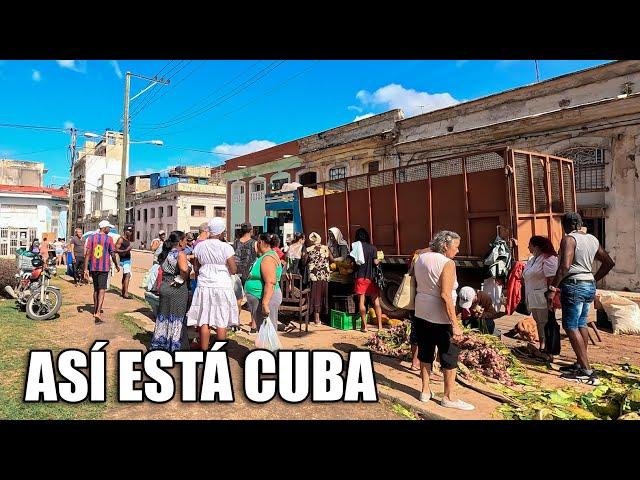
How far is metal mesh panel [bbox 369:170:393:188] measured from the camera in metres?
8.79

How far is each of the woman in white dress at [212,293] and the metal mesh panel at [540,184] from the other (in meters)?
5.20

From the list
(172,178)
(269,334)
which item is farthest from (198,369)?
(172,178)

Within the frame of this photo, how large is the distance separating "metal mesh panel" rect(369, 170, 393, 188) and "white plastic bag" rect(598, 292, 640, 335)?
4.50 m

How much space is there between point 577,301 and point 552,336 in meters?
0.79

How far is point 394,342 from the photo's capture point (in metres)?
6.29

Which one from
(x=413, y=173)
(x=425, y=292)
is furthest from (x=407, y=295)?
(x=413, y=173)

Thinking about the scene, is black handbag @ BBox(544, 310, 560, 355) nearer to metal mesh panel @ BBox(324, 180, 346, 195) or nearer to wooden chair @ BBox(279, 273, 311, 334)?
wooden chair @ BBox(279, 273, 311, 334)

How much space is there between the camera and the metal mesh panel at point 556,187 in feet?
25.0

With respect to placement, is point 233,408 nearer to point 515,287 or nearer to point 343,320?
point 343,320

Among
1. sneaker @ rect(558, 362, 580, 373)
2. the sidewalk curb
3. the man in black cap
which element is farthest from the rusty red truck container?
the man in black cap

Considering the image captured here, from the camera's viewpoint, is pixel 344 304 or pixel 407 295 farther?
pixel 344 304

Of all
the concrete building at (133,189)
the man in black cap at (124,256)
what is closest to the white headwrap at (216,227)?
the man in black cap at (124,256)
